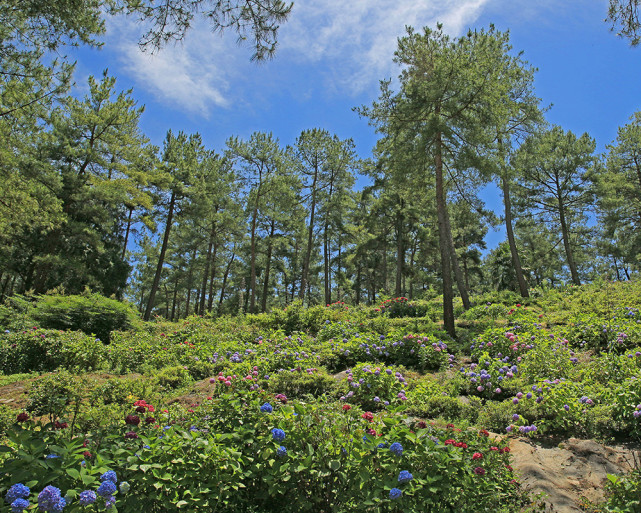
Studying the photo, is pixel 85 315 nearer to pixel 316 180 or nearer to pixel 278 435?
pixel 278 435

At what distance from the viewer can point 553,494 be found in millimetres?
2969

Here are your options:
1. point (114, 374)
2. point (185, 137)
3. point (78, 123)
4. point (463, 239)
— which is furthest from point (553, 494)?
point (463, 239)

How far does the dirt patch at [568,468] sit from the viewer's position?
2949 mm

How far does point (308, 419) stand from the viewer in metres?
2.83

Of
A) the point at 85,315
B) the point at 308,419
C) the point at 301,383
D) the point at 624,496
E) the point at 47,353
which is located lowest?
the point at 624,496

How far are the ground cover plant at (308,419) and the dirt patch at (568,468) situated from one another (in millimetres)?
167

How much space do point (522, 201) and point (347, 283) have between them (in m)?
12.7

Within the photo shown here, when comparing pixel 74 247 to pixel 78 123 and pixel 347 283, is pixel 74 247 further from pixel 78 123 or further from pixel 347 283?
pixel 347 283

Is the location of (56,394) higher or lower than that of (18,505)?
higher

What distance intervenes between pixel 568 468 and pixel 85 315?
35.1 ft

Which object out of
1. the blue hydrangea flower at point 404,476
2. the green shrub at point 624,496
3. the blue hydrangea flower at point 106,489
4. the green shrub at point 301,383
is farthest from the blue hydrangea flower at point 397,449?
the green shrub at point 301,383

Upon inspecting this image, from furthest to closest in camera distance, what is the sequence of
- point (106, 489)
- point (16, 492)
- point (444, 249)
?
point (444, 249)
point (106, 489)
point (16, 492)

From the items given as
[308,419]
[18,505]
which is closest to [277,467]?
[308,419]

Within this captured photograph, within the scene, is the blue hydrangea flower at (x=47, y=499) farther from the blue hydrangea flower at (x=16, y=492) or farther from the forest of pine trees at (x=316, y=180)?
the forest of pine trees at (x=316, y=180)
